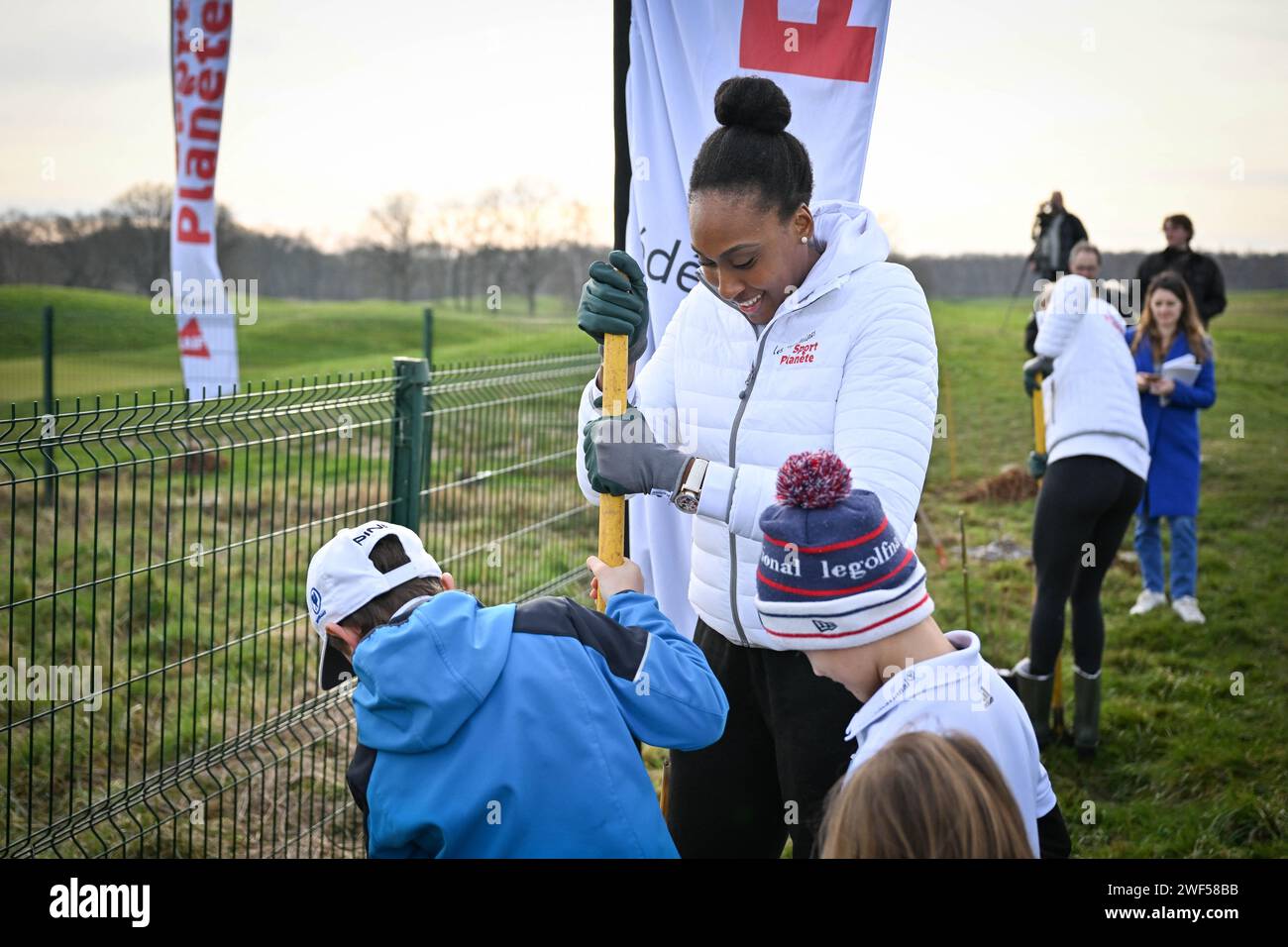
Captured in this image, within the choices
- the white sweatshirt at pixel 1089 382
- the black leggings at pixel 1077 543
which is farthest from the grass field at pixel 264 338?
the black leggings at pixel 1077 543

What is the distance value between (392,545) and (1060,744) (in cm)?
403

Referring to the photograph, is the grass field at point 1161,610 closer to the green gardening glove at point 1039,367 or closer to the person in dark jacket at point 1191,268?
the person in dark jacket at point 1191,268

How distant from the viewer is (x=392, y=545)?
2217mm

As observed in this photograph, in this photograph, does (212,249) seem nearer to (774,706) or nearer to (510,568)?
(510,568)

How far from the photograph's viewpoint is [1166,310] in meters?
6.41

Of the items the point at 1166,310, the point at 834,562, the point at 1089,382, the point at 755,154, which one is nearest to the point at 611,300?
the point at 755,154

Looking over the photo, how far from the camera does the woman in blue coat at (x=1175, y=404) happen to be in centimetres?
640

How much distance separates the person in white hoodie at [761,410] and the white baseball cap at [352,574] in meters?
0.51

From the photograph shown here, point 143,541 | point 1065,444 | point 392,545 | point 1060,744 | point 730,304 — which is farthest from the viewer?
point 143,541

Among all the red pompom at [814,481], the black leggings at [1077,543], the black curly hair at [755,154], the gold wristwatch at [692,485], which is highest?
the black curly hair at [755,154]

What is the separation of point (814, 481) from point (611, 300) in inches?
34.6
